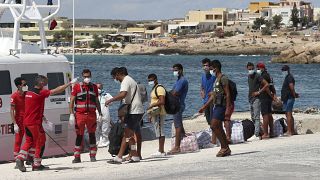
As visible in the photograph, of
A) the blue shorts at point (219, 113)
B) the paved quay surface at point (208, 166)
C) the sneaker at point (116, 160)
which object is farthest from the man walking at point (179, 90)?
the sneaker at point (116, 160)

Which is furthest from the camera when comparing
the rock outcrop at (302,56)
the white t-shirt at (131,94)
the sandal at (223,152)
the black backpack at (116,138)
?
the rock outcrop at (302,56)

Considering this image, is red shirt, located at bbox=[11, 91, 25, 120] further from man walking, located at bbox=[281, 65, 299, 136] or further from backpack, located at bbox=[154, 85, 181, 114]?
man walking, located at bbox=[281, 65, 299, 136]

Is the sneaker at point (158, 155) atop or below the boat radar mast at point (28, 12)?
below

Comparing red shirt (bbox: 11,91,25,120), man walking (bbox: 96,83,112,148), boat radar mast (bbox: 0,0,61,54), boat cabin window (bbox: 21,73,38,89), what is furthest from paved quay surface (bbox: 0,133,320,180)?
boat radar mast (bbox: 0,0,61,54)

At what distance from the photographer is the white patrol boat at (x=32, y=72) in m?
18.2

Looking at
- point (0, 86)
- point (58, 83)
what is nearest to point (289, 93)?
point (58, 83)

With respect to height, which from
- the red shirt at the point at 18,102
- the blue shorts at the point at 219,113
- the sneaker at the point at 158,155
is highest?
the red shirt at the point at 18,102

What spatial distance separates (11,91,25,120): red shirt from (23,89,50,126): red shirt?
566 mm

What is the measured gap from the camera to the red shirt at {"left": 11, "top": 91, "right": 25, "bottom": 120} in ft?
54.8

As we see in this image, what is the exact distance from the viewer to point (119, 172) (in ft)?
51.8

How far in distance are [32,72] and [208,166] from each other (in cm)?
451

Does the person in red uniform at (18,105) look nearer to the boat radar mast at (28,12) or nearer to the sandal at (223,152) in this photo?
the boat radar mast at (28,12)

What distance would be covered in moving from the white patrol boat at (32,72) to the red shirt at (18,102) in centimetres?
129

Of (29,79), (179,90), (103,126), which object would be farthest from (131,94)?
(103,126)
